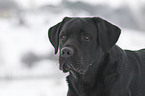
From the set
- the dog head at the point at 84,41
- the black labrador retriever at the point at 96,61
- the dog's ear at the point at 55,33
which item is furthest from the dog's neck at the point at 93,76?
the dog's ear at the point at 55,33

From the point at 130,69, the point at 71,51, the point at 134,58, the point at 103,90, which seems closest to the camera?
the point at 71,51

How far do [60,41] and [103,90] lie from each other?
98cm

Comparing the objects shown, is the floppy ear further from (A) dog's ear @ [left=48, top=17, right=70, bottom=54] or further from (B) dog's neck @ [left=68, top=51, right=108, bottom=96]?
(B) dog's neck @ [left=68, top=51, right=108, bottom=96]

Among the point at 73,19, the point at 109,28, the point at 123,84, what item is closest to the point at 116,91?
Answer: the point at 123,84

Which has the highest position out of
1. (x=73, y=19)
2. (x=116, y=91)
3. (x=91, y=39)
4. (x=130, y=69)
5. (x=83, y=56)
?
(x=73, y=19)

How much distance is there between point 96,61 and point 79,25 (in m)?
0.58

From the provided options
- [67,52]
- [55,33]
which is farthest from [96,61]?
[55,33]

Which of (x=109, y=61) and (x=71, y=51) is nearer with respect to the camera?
(x=71, y=51)

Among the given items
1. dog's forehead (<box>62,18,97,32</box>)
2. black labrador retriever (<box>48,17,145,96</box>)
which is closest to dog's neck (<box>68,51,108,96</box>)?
black labrador retriever (<box>48,17,145,96</box>)

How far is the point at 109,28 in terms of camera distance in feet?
10.9

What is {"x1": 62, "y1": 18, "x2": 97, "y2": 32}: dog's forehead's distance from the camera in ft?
10.8

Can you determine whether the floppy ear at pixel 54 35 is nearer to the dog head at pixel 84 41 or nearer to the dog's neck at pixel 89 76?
the dog head at pixel 84 41

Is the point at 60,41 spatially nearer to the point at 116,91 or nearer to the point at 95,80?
the point at 95,80

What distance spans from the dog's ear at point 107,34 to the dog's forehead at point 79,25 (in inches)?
4.3
